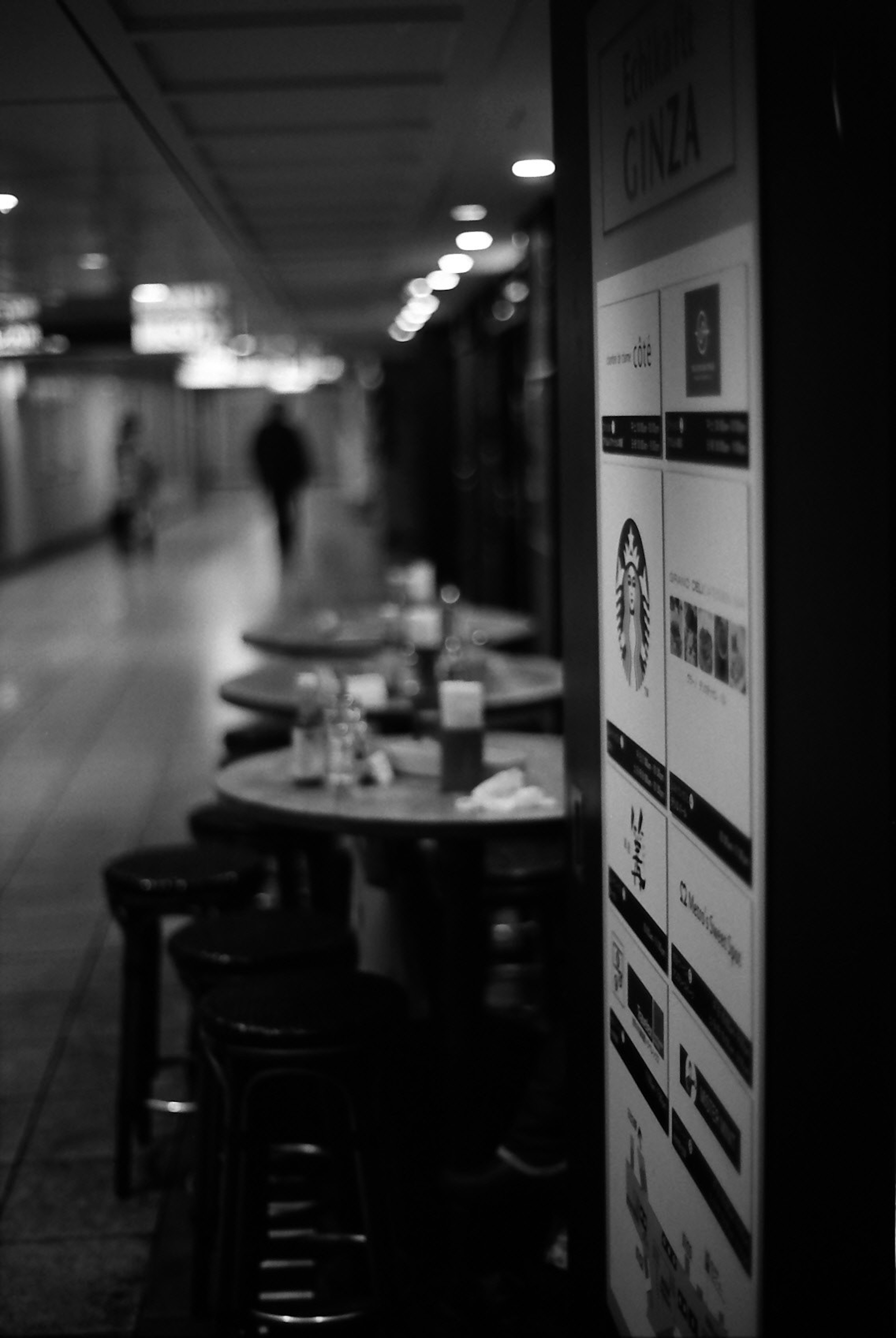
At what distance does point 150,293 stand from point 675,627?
833 centimetres

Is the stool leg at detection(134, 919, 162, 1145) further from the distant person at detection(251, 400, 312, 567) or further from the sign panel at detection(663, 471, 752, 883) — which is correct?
the distant person at detection(251, 400, 312, 567)

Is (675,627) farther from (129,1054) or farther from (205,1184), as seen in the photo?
(129,1054)

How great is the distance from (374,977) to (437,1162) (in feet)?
2.99

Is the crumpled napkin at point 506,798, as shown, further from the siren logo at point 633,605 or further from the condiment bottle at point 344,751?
the siren logo at point 633,605

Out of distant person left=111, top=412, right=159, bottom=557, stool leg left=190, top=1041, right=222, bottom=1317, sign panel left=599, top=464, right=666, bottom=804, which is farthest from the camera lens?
distant person left=111, top=412, right=159, bottom=557

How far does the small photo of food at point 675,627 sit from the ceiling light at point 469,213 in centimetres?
494

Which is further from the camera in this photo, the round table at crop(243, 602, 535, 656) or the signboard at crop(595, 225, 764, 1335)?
the round table at crop(243, 602, 535, 656)

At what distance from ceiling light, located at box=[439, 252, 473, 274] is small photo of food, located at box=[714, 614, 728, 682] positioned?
22.7 feet

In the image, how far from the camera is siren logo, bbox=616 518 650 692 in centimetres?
232

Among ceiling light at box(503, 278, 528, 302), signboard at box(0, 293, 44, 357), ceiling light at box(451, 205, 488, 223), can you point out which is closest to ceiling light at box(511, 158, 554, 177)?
ceiling light at box(451, 205, 488, 223)

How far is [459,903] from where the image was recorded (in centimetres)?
371

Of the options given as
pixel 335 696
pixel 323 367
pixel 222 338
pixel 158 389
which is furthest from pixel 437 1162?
A: pixel 158 389

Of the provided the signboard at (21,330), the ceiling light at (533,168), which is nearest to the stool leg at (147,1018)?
the ceiling light at (533,168)

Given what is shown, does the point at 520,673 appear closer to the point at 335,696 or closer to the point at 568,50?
the point at 335,696
